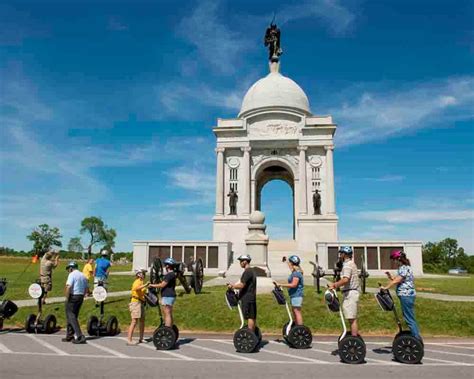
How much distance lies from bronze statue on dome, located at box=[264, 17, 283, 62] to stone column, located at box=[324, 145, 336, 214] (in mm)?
18014

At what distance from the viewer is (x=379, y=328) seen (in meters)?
12.2

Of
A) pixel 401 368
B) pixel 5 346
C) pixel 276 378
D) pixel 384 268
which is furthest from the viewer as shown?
pixel 384 268

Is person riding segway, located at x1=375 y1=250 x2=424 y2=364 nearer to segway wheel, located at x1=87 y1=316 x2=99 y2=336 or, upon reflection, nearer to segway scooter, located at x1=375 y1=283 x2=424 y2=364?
segway scooter, located at x1=375 y1=283 x2=424 y2=364

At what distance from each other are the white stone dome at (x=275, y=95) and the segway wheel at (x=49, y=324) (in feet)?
124

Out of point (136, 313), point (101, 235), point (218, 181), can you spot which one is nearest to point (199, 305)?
point (136, 313)

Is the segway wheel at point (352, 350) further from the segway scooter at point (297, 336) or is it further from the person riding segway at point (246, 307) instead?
the person riding segway at point (246, 307)

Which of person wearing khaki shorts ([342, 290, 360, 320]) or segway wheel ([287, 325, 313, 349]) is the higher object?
person wearing khaki shorts ([342, 290, 360, 320])

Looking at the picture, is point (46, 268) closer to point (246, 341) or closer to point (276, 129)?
point (246, 341)

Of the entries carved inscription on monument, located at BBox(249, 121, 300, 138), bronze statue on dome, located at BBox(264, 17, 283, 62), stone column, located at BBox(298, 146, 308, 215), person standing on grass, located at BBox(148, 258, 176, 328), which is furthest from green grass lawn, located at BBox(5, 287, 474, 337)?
bronze statue on dome, located at BBox(264, 17, 283, 62)

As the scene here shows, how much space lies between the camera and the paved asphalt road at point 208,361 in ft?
24.0

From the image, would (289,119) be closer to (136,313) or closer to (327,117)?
(327,117)

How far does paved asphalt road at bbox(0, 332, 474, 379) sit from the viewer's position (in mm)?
7320

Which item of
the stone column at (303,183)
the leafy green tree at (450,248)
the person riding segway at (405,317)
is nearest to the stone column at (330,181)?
the stone column at (303,183)

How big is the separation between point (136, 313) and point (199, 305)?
15.6ft
